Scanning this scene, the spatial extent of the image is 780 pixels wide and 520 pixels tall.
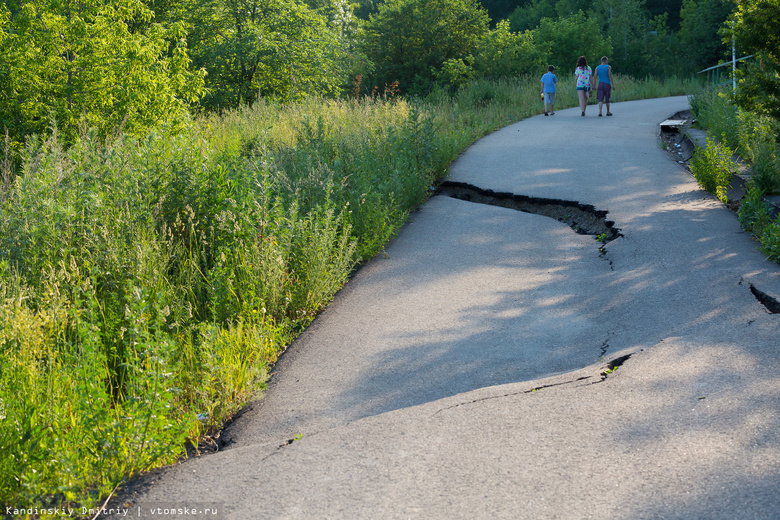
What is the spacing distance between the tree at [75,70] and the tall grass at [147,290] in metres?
4.98

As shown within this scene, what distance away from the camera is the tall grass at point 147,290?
331 cm

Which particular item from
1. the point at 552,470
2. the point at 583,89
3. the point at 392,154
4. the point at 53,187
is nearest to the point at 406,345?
the point at 552,470

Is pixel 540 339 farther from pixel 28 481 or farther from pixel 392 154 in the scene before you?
pixel 392 154

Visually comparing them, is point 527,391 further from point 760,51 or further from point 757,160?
point 760,51

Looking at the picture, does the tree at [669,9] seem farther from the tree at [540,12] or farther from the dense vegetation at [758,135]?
the dense vegetation at [758,135]

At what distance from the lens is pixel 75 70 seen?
12.2 metres

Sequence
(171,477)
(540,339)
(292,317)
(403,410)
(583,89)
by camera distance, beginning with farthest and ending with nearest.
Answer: (583,89) → (292,317) → (540,339) → (403,410) → (171,477)

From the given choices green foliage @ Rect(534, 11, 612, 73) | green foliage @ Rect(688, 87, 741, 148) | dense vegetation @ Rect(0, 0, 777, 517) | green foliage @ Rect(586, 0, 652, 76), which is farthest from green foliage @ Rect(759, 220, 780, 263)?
green foliage @ Rect(586, 0, 652, 76)

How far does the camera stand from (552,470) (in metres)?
3.12

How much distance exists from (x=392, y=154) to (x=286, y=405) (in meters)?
6.27

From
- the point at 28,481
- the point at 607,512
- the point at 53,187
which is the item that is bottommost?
the point at 607,512

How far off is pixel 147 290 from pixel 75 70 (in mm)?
10261

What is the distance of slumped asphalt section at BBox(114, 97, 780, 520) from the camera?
2977mm

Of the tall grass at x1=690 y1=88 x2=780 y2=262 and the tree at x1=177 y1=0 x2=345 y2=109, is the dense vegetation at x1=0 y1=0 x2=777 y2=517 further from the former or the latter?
the tree at x1=177 y1=0 x2=345 y2=109
